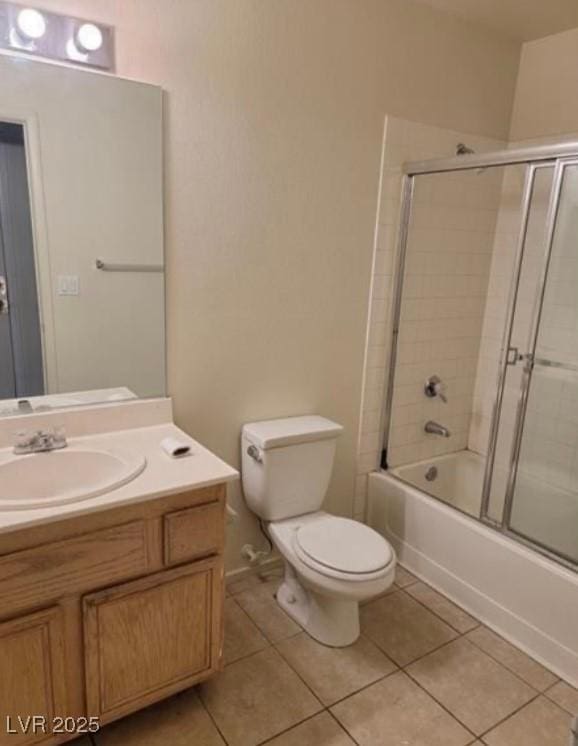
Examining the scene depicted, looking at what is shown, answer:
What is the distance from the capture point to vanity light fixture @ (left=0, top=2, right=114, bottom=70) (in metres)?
1.46

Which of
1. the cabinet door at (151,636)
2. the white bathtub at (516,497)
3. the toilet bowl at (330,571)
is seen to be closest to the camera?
the cabinet door at (151,636)

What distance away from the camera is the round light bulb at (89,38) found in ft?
5.07

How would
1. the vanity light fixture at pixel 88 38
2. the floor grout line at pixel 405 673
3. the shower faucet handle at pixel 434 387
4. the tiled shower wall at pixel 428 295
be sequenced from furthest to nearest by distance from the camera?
the shower faucet handle at pixel 434 387, the tiled shower wall at pixel 428 295, the floor grout line at pixel 405 673, the vanity light fixture at pixel 88 38

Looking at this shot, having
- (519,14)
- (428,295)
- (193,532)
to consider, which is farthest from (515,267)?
(193,532)

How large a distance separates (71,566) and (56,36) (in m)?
1.48

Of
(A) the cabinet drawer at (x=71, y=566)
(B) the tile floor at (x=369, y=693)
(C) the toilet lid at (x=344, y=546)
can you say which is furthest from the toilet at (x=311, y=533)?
(A) the cabinet drawer at (x=71, y=566)

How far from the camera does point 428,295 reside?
258 centimetres

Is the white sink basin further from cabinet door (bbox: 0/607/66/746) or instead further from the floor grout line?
the floor grout line

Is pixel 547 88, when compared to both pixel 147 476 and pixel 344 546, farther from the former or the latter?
pixel 147 476

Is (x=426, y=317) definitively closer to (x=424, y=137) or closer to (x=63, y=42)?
(x=424, y=137)

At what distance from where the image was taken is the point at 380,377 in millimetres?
2531

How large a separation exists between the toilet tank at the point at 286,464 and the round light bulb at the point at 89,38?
1387 mm

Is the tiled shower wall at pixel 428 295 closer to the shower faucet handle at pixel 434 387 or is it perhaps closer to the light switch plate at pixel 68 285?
the shower faucet handle at pixel 434 387

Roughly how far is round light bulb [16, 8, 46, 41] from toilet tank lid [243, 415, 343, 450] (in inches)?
57.2
